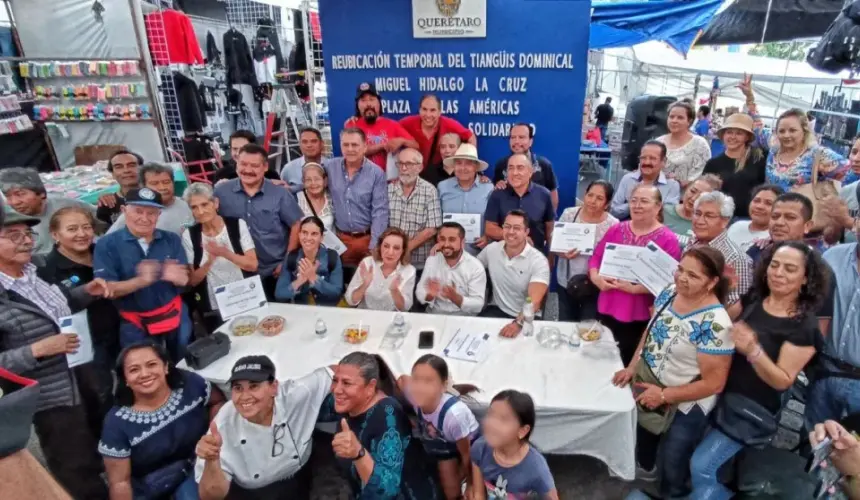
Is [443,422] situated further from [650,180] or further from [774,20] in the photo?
[774,20]

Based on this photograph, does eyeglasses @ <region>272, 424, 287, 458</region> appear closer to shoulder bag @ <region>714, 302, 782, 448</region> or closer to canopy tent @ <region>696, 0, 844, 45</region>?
shoulder bag @ <region>714, 302, 782, 448</region>

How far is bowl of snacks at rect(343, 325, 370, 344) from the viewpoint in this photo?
339cm

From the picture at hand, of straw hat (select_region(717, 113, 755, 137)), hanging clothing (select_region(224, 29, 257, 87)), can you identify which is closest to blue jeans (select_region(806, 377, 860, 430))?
straw hat (select_region(717, 113, 755, 137))

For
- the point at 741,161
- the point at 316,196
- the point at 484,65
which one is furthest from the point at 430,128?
the point at 741,161

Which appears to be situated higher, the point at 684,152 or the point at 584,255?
the point at 684,152

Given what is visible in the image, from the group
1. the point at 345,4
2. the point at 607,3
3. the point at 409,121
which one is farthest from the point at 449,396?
the point at 607,3

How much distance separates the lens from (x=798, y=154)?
4184 mm

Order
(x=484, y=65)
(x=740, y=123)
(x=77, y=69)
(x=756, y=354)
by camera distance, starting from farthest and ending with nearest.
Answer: (x=77, y=69) → (x=484, y=65) → (x=740, y=123) → (x=756, y=354)

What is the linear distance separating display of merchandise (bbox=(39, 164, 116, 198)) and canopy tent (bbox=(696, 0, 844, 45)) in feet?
32.7

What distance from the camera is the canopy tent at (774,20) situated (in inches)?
311

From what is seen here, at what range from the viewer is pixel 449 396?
267 centimetres

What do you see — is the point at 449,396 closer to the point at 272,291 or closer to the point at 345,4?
the point at 272,291

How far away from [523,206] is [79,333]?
3389 millimetres

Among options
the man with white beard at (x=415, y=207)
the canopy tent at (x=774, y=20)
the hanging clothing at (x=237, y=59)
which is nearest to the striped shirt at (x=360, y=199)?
the man with white beard at (x=415, y=207)
